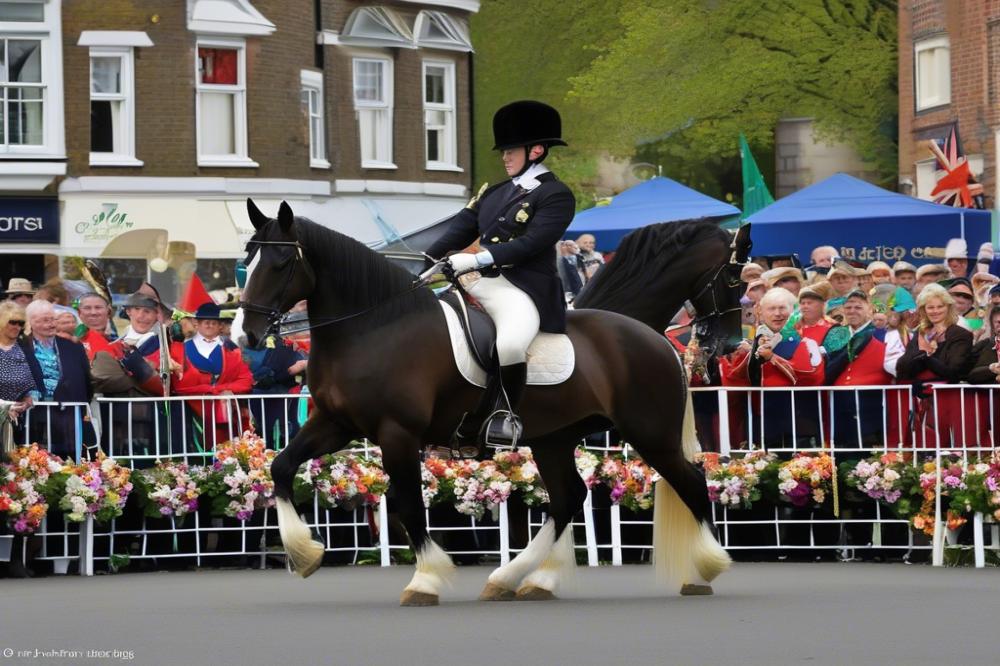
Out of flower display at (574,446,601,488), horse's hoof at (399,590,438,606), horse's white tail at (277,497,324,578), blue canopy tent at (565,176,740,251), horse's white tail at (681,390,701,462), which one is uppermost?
blue canopy tent at (565,176,740,251)

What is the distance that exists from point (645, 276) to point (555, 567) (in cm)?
211

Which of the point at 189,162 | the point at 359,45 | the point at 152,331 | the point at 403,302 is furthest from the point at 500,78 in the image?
the point at 403,302

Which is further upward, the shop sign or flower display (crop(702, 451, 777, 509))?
the shop sign

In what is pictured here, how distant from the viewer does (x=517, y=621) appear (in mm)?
11539

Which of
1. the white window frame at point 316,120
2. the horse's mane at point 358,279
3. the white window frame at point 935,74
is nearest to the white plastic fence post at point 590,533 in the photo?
the horse's mane at point 358,279

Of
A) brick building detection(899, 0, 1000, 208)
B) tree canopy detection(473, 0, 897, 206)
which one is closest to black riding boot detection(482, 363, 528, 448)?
brick building detection(899, 0, 1000, 208)

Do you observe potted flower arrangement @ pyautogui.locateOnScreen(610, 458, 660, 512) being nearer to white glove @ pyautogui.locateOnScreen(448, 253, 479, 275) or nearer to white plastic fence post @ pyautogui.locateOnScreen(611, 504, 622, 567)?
white plastic fence post @ pyautogui.locateOnScreen(611, 504, 622, 567)

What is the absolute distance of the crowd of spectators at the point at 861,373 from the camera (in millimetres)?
15742

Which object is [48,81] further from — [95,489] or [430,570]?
[430,570]

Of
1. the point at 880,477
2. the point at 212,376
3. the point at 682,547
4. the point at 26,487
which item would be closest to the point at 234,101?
the point at 212,376

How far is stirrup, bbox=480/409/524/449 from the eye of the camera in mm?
12672

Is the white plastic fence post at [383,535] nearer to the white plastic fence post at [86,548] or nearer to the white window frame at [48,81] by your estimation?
the white plastic fence post at [86,548]

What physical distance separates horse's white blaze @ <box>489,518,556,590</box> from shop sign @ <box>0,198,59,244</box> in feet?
81.3

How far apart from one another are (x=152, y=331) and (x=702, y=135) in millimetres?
27951
